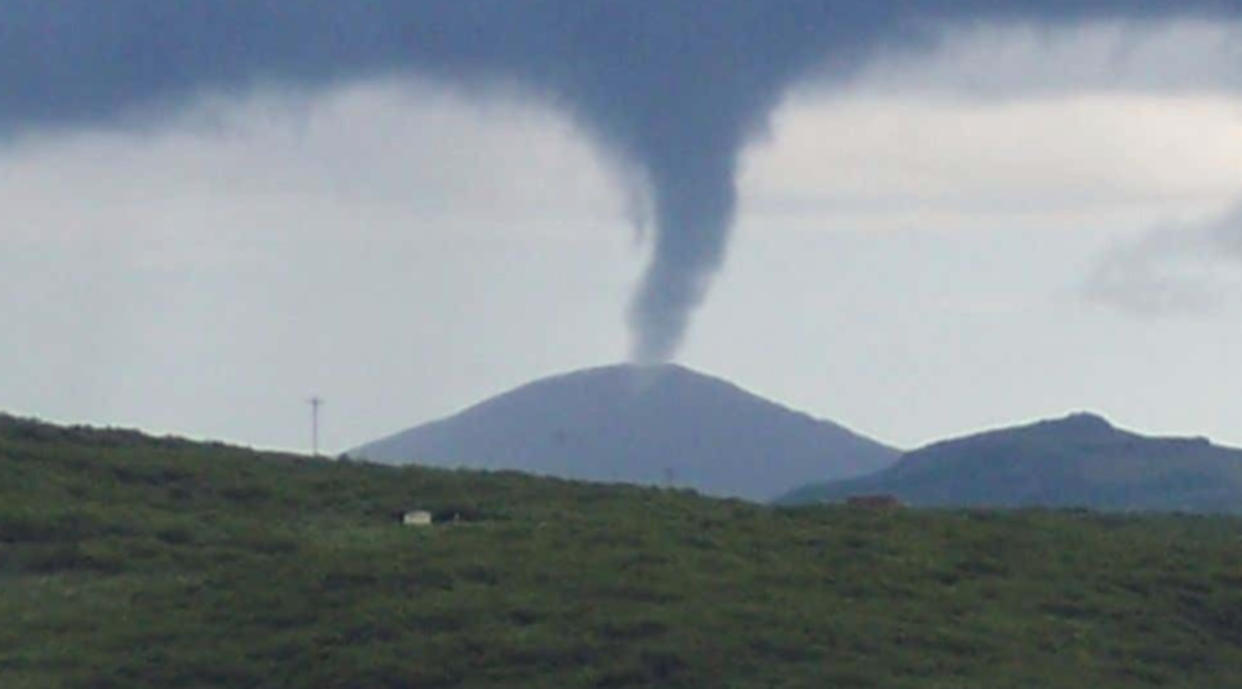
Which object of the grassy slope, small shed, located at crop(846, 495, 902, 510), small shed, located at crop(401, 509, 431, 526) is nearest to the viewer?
the grassy slope

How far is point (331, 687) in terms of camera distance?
3878cm

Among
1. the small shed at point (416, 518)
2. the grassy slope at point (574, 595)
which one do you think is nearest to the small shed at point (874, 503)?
the grassy slope at point (574, 595)

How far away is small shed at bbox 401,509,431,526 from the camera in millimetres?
50938

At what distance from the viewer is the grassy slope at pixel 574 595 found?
3956 centimetres

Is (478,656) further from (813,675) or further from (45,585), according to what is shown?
(45,585)

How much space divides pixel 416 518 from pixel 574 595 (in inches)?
383

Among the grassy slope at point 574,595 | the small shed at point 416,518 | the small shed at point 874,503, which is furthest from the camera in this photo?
the small shed at point 874,503

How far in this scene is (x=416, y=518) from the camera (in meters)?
51.8

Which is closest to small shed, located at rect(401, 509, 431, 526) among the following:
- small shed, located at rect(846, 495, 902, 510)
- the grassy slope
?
the grassy slope

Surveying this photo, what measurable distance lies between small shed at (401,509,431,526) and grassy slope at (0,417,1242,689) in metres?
0.45

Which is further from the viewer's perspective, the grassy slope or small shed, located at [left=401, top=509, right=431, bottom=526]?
small shed, located at [left=401, top=509, right=431, bottom=526]

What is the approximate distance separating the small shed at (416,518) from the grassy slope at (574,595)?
1.49 ft

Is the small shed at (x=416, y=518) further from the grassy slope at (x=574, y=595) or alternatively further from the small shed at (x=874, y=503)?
the small shed at (x=874, y=503)

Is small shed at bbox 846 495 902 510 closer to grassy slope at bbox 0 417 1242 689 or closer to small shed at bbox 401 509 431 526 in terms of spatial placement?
grassy slope at bbox 0 417 1242 689
